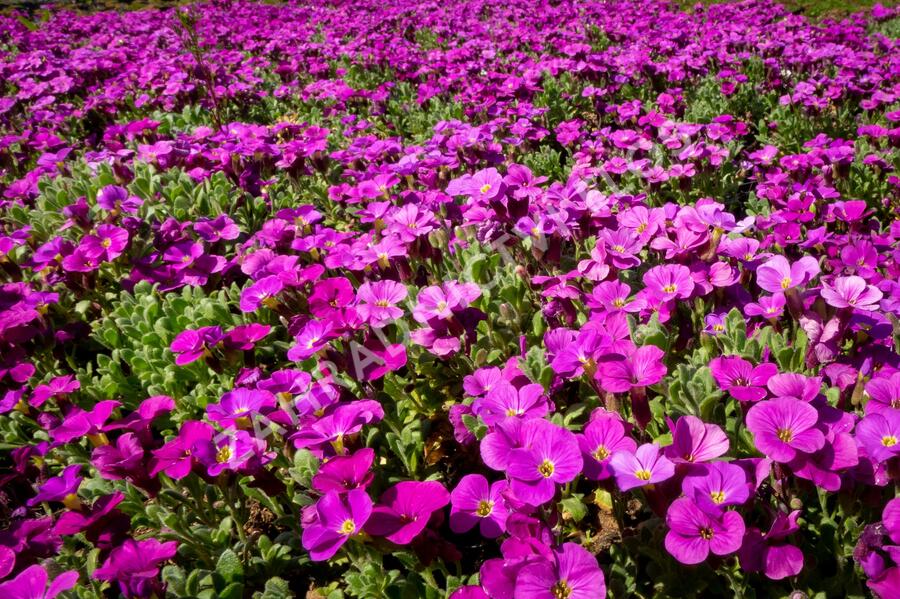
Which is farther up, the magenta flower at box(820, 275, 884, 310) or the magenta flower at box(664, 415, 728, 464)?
the magenta flower at box(820, 275, 884, 310)

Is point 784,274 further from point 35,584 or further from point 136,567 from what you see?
point 35,584

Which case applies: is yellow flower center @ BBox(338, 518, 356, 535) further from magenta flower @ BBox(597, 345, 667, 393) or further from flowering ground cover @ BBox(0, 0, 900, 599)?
magenta flower @ BBox(597, 345, 667, 393)

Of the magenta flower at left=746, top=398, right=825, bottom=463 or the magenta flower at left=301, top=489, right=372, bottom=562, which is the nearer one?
→ the magenta flower at left=746, top=398, right=825, bottom=463

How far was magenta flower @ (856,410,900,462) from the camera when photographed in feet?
4.82

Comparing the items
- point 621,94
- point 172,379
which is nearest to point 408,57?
point 621,94

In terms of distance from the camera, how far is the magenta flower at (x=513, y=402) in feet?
6.06

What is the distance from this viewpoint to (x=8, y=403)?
8.24ft

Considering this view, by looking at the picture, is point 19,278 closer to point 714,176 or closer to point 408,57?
point 714,176

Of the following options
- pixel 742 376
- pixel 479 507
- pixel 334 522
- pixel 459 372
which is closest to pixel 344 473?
pixel 334 522

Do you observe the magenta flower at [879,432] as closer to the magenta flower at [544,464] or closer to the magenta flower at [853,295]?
the magenta flower at [853,295]

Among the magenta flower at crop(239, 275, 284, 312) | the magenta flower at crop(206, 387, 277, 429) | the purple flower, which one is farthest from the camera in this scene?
the magenta flower at crop(239, 275, 284, 312)

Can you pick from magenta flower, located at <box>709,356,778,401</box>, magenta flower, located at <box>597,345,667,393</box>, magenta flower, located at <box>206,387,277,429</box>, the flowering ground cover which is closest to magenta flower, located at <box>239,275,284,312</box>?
the flowering ground cover

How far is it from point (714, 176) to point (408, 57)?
17.0 feet

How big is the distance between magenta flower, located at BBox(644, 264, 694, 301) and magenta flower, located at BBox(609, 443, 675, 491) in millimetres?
864
